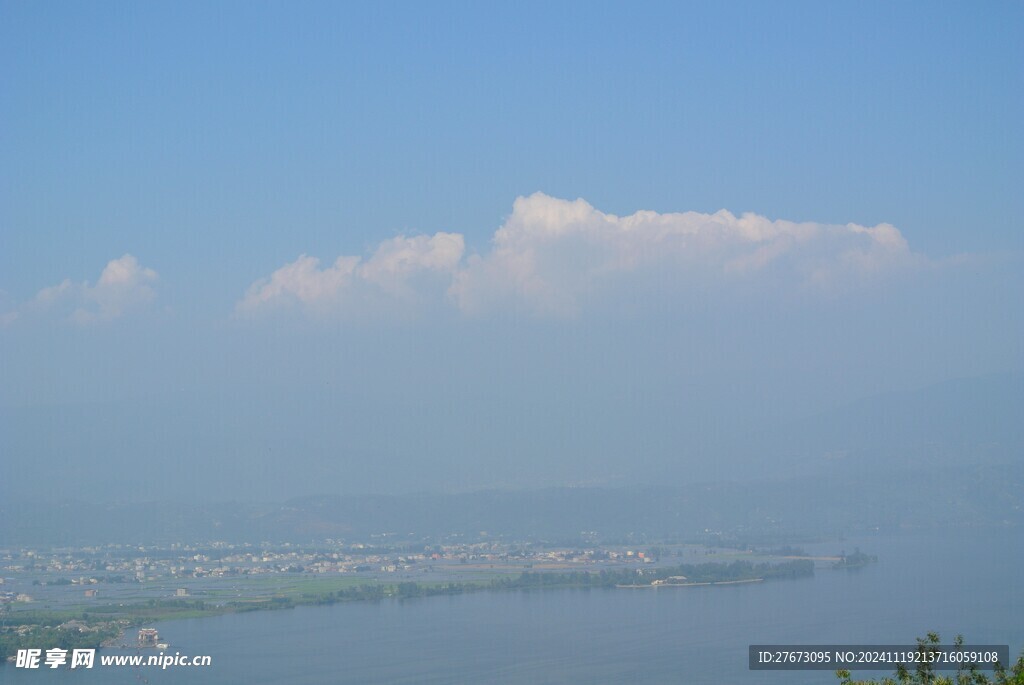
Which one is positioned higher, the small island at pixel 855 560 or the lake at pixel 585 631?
the small island at pixel 855 560

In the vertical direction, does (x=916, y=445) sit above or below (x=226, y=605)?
above

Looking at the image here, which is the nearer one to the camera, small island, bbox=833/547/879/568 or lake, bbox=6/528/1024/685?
lake, bbox=6/528/1024/685

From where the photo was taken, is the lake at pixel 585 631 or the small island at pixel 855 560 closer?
the lake at pixel 585 631

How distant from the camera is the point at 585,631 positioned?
22000mm

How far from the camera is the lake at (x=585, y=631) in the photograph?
17.8 m

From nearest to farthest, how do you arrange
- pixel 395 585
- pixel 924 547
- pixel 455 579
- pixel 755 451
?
pixel 395 585
pixel 455 579
pixel 924 547
pixel 755 451

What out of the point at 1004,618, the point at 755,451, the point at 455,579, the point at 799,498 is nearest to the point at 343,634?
the point at 455,579

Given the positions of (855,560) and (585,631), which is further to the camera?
(855,560)

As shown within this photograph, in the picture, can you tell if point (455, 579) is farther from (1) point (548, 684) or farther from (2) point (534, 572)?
(1) point (548, 684)

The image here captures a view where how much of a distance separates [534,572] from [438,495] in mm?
30021

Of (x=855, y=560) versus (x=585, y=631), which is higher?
(x=855, y=560)

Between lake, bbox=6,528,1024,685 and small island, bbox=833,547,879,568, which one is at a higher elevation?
small island, bbox=833,547,879,568

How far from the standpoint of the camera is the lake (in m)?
17.8

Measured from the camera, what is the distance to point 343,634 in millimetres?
21906
